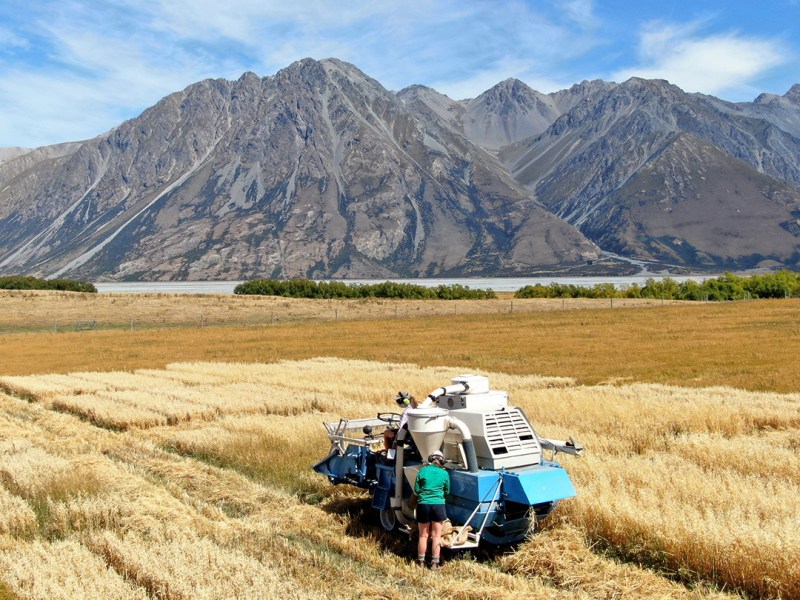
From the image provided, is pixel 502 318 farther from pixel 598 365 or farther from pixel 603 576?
pixel 603 576

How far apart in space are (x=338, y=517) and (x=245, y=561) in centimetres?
276

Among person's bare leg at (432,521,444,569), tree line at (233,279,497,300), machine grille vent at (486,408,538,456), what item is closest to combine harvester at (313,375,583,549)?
machine grille vent at (486,408,538,456)

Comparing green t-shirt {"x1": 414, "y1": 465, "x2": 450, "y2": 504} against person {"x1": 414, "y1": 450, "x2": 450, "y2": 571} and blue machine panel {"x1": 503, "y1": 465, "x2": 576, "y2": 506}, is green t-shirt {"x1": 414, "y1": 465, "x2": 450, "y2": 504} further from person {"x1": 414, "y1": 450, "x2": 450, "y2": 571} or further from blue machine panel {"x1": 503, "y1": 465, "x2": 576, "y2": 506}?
blue machine panel {"x1": 503, "y1": 465, "x2": 576, "y2": 506}

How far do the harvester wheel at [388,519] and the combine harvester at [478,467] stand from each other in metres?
0.02

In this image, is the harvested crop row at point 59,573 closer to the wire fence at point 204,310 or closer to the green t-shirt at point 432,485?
the green t-shirt at point 432,485

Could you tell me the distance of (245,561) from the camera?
34.5 ft

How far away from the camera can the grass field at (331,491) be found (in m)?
9.80

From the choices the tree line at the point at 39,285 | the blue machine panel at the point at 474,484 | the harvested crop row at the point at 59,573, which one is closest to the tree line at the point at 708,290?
the tree line at the point at 39,285

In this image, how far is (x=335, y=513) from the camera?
43.6ft

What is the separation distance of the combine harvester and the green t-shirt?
0.87 feet

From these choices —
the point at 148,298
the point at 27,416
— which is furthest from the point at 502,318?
the point at 27,416

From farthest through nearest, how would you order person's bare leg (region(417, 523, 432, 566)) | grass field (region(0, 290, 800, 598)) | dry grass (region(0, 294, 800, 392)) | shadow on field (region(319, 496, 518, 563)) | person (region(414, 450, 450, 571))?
dry grass (region(0, 294, 800, 392)), shadow on field (region(319, 496, 518, 563)), person's bare leg (region(417, 523, 432, 566)), person (region(414, 450, 450, 571)), grass field (region(0, 290, 800, 598))

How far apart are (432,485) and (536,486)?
1429mm

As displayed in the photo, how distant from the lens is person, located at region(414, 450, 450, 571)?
10406 millimetres
